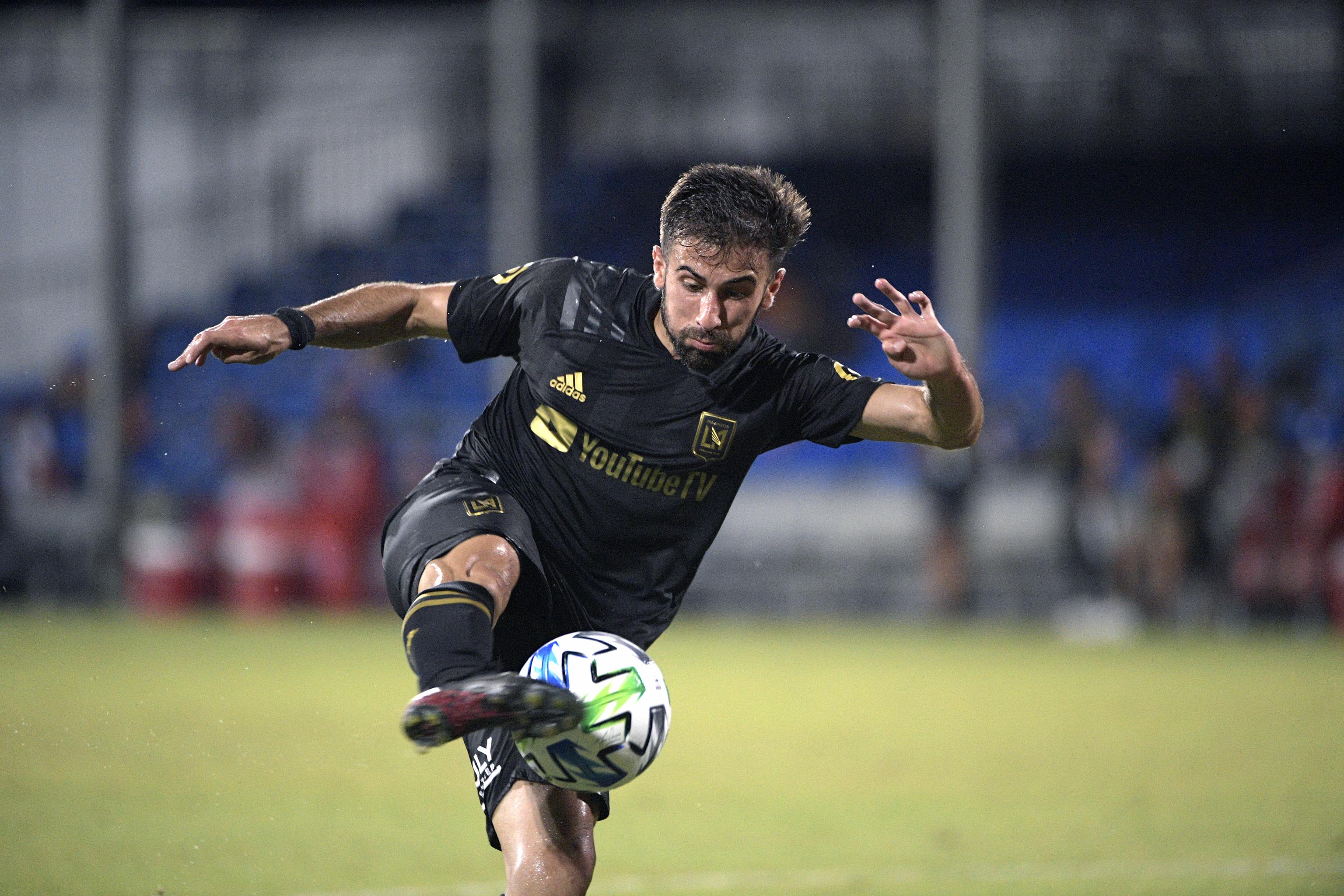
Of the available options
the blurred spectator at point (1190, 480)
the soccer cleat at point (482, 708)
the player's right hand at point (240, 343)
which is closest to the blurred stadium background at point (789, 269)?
the blurred spectator at point (1190, 480)

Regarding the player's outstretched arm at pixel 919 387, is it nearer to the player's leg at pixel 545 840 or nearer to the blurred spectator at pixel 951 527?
the player's leg at pixel 545 840

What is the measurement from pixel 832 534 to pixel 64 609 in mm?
7922

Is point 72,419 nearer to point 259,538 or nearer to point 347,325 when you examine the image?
point 259,538

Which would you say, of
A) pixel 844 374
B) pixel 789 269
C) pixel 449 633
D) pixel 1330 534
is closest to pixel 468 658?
pixel 449 633

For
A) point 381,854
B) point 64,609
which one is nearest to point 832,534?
point 64,609

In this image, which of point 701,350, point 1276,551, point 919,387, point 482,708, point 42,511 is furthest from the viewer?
point 42,511

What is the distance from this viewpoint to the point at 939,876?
5652 millimetres

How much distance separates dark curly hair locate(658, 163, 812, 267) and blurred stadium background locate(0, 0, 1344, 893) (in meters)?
6.74

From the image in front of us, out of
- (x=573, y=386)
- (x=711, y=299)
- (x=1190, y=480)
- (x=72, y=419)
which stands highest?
(x=711, y=299)

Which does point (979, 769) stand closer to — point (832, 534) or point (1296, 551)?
point (1296, 551)

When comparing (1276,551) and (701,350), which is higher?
(701,350)

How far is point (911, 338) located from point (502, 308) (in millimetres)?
1155

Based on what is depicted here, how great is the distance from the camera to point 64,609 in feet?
53.1

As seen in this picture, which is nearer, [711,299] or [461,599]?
[461,599]
